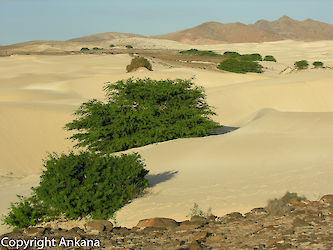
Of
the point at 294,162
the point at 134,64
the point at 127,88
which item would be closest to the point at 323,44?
the point at 134,64

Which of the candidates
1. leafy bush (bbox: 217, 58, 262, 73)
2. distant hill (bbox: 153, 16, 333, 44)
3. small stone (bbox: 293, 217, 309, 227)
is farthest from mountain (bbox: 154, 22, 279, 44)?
small stone (bbox: 293, 217, 309, 227)

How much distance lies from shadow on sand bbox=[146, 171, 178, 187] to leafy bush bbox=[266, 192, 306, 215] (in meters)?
2.92

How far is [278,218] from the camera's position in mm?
6336

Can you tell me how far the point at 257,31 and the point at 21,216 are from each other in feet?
599

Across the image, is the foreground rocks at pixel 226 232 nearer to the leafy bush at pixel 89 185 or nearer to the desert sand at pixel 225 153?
the desert sand at pixel 225 153

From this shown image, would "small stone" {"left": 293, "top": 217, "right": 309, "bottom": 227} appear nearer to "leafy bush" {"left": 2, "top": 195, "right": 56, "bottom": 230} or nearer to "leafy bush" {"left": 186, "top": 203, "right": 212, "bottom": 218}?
"leafy bush" {"left": 186, "top": 203, "right": 212, "bottom": 218}

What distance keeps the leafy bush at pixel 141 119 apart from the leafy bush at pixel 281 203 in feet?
29.3

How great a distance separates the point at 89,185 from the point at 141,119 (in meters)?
8.79

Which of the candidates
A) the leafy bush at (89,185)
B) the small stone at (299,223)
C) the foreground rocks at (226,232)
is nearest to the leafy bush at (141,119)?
the leafy bush at (89,185)

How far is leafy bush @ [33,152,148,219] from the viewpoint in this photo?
7715 mm

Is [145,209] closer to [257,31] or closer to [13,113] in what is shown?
[13,113]

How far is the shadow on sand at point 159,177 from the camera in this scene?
970 centimetres

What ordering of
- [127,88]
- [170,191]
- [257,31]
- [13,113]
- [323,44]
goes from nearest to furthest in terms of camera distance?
[170,191]
[127,88]
[13,113]
[323,44]
[257,31]

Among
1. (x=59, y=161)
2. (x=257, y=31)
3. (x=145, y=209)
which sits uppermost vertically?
(x=257, y=31)
